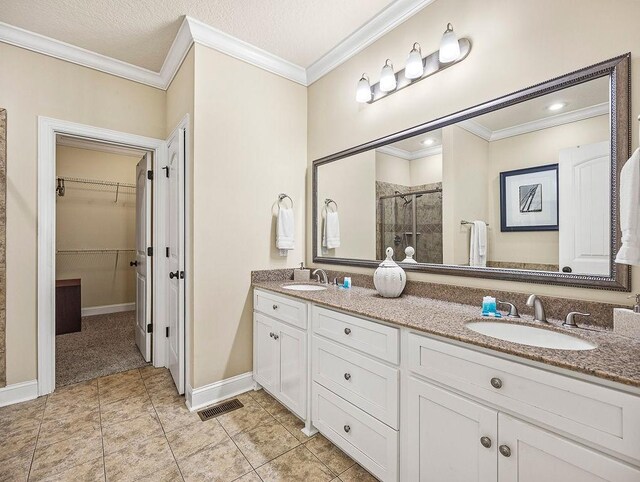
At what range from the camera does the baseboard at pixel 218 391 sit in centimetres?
215

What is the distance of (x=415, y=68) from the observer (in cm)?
185

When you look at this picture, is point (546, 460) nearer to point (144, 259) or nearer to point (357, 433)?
point (357, 433)

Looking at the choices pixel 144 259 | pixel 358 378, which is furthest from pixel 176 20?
pixel 358 378

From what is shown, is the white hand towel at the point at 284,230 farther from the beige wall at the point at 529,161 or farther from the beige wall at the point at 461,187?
the beige wall at the point at 529,161

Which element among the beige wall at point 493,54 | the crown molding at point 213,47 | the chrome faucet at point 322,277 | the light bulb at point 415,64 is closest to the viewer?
the beige wall at point 493,54

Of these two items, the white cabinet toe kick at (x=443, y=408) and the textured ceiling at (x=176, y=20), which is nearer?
the white cabinet toe kick at (x=443, y=408)

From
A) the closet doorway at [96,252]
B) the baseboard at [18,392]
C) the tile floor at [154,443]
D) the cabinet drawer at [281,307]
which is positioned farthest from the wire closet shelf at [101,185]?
the cabinet drawer at [281,307]

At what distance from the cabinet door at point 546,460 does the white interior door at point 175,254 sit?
2022 millimetres

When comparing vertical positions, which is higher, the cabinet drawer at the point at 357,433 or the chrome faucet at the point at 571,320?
the chrome faucet at the point at 571,320

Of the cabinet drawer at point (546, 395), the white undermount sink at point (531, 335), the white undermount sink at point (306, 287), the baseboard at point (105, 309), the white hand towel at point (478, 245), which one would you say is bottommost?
the baseboard at point (105, 309)

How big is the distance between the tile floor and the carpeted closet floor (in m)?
0.33

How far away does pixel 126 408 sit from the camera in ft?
7.02

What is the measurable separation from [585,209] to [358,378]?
1.24m

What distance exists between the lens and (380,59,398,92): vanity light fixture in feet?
6.59
